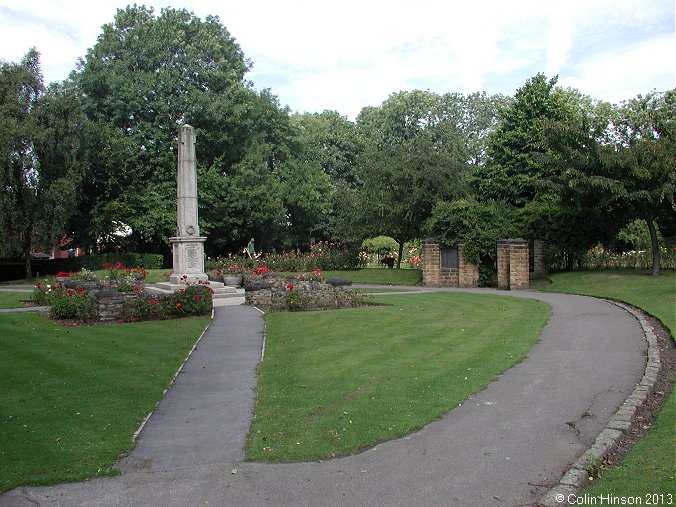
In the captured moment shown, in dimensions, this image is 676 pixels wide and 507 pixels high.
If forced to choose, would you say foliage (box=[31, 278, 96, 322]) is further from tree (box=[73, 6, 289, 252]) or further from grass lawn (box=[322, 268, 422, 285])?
tree (box=[73, 6, 289, 252])

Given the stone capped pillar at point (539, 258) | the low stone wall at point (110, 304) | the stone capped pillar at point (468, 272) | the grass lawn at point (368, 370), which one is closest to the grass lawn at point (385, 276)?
the stone capped pillar at point (468, 272)

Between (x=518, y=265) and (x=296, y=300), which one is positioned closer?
→ (x=296, y=300)

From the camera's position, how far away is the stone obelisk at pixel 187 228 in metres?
20.0

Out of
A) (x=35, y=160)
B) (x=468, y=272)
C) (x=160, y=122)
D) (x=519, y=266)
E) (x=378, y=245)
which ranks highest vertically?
(x=160, y=122)

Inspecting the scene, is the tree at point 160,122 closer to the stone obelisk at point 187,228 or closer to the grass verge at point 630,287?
the stone obelisk at point 187,228

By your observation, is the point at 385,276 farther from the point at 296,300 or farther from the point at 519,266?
the point at 296,300

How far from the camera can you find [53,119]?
31.8 meters

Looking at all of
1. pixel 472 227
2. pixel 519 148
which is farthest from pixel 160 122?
pixel 519 148

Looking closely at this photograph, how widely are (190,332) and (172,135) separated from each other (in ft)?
88.2

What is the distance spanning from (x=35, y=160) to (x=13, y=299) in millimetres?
14313

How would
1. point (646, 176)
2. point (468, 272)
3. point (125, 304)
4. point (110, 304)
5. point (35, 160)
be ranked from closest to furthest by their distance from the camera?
point (110, 304) < point (125, 304) < point (646, 176) < point (468, 272) < point (35, 160)

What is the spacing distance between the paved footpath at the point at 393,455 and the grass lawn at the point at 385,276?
1978 centimetres

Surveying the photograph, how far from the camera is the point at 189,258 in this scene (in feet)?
65.8

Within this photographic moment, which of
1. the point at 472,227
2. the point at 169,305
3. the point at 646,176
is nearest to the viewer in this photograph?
the point at 169,305
